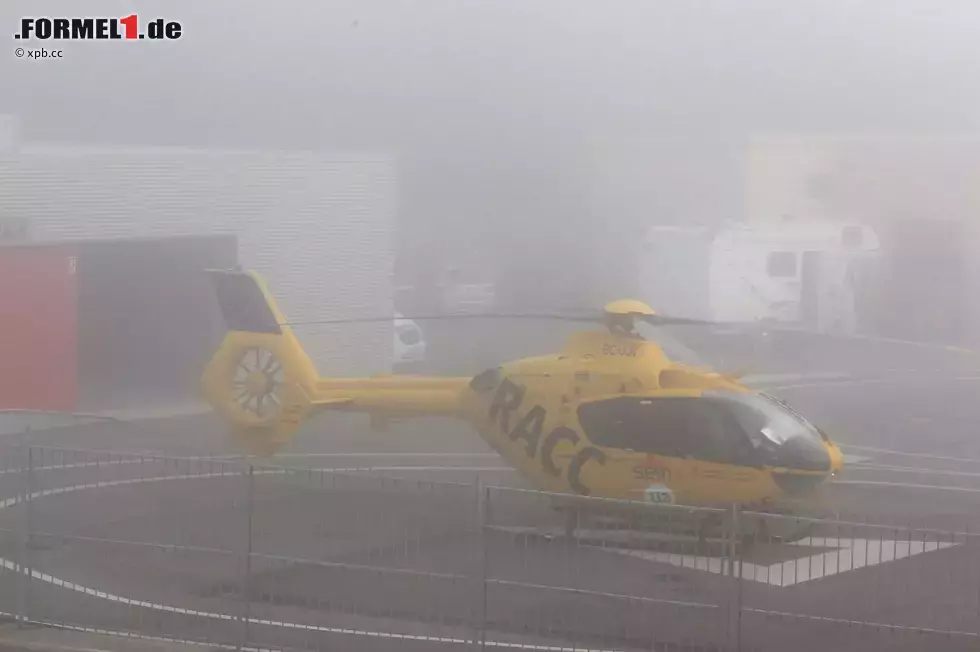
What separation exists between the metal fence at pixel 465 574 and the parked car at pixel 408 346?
0.81 meters

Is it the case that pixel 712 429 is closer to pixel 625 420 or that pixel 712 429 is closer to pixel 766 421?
pixel 766 421

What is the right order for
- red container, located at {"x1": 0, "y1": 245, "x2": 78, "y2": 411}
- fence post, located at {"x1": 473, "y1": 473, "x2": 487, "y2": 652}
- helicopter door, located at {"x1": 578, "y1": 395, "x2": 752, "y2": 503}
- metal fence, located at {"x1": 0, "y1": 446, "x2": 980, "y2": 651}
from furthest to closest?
red container, located at {"x1": 0, "y1": 245, "x2": 78, "y2": 411} → helicopter door, located at {"x1": 578, "y1": 395, "x2": 752, "y2": 503} → metal fence, located at {"x1": 0, "y1": 446, "x2": 980, "y2": 651} → fence post, located at {"x1": 473, "y1": 473, "x2": 487, "y2": 652}

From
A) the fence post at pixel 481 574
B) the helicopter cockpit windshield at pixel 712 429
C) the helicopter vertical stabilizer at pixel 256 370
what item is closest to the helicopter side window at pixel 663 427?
the helicopter cockpit windshield at pixel 712 429

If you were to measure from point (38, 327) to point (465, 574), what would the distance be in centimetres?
460

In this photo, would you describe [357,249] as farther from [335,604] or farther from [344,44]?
[335,604]

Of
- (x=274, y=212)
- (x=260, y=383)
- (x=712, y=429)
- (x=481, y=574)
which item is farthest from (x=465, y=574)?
(x=274, y=212)

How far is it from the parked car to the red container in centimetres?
249

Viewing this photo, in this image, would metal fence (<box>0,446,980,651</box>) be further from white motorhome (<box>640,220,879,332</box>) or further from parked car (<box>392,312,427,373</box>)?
white motorhome (<box>640,220,879,332</box>)

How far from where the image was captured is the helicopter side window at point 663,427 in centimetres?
916

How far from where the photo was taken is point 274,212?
10.1m

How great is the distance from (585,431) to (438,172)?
6.55 ft

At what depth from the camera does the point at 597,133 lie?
9.46 meters

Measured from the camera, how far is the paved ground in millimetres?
7398

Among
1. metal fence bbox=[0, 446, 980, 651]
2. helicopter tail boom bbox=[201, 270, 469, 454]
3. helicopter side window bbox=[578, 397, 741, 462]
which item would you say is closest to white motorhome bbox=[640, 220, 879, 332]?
helicopter side window bbox=[578, 397, 741, 462]
